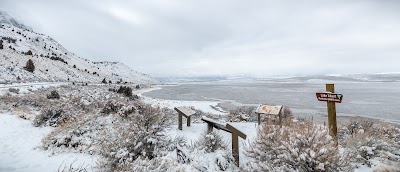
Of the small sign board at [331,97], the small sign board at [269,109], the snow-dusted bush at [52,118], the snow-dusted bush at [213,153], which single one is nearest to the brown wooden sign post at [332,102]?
the small sign board at [331,97]

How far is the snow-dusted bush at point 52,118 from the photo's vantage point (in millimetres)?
10539

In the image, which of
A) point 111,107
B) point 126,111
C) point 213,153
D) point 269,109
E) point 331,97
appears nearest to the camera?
point 213,153

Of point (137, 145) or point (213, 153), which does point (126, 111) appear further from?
point (213, 153)

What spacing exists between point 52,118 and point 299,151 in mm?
10838

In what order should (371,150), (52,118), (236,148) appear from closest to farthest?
1. (371,150)
2. (236,148)
3. (52,118)

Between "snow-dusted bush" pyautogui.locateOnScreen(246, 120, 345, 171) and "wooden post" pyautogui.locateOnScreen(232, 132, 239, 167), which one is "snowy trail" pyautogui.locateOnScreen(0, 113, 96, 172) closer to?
"wooden post" pyautogui.locateOnScreen(232, 132, 239, 167)

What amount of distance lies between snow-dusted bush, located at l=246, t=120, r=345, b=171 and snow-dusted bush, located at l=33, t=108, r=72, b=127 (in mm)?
9256

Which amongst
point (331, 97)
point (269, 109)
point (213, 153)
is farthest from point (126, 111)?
point (331, 97)

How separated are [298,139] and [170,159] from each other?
3.32 m

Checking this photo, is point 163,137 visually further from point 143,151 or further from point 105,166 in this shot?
point 105,166

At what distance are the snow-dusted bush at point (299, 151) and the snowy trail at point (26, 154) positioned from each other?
4027 mm

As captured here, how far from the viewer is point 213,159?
19.9 ft

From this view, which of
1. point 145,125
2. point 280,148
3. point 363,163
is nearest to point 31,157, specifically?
point 145,125

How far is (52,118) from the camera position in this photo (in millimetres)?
10930
